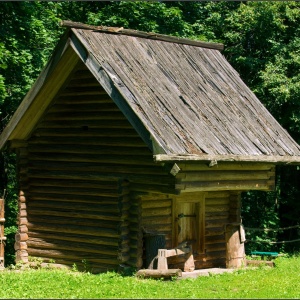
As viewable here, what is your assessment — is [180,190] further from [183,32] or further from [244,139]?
[183,32]

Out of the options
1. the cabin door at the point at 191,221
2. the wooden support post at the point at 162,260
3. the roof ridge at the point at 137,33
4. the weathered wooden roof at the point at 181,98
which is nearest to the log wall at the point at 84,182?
the wooden support post at the point at 162,260

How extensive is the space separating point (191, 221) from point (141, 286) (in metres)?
3.63

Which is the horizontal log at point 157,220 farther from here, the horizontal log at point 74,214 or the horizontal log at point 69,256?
the horizontal log at point 69,256

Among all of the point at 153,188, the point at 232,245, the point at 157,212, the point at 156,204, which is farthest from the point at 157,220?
the point at 232,245

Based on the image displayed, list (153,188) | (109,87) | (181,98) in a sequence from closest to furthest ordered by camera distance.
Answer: (109,87) < (153,188) < (181,98)

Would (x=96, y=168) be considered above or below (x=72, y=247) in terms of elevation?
above

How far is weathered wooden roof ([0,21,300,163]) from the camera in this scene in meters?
14.9

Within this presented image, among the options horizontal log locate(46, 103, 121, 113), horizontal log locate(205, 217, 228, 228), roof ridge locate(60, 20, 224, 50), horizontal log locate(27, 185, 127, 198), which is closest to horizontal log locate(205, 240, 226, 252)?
horizontal log locate(205, 217, 228, 228)

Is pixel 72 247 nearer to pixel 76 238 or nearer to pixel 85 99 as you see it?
pixel 76 238

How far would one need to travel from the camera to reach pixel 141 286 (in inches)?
556

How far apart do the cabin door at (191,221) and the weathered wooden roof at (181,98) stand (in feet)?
6.32

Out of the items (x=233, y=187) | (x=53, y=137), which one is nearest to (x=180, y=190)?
(x=233, y=187)

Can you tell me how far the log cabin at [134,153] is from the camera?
50.7 ft

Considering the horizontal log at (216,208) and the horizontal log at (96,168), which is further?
the horizontal log at (216,208)
